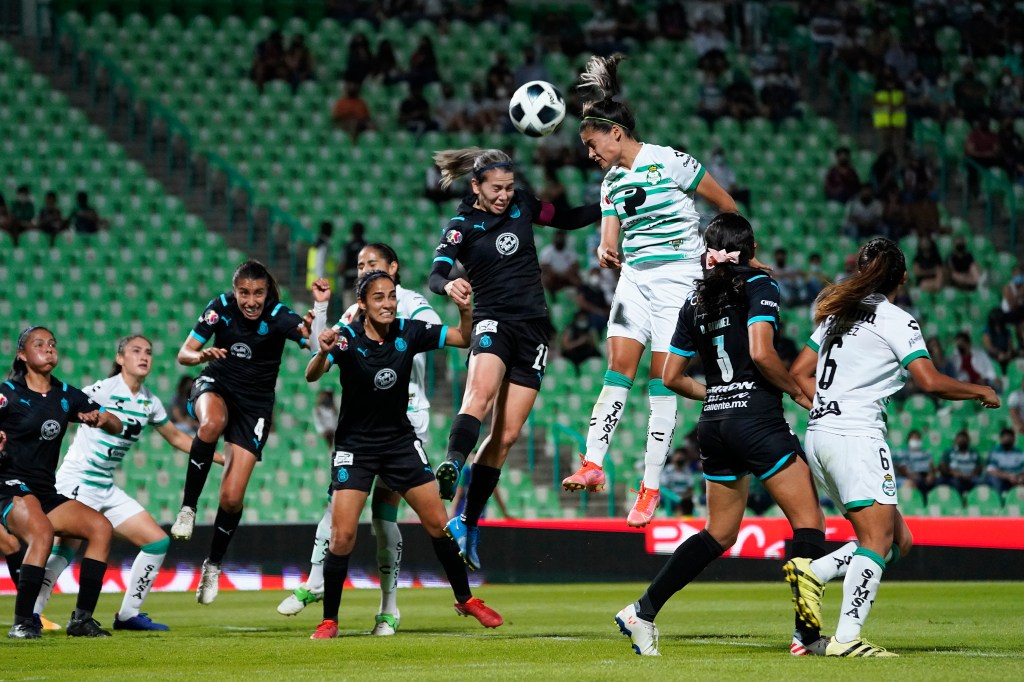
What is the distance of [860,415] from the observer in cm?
729

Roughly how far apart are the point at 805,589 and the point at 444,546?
2985mm

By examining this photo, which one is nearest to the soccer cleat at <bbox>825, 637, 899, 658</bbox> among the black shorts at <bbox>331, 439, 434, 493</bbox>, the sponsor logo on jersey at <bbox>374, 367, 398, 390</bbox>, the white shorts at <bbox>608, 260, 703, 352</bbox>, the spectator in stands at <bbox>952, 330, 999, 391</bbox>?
the white shorts at <bbox>608, 260, 703, 352</bbox>

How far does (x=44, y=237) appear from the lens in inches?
766

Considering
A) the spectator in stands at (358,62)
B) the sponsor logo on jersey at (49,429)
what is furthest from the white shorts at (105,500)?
the spectator in stands at (358,62)

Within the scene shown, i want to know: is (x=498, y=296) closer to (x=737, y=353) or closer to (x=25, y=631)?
(x=737, y=353)

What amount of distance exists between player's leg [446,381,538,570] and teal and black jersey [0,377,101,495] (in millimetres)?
2806

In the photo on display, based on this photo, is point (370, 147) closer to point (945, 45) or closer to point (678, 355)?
point (945, 45)

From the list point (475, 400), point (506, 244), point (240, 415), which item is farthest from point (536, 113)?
point (240, 415)

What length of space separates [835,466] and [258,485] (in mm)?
10782

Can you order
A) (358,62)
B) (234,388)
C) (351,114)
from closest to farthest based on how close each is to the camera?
1. (234,388)
2. (351,114)
3. (358,62)

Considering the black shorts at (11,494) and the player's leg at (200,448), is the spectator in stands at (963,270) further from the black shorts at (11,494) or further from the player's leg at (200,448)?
the black shorts at (11,494)

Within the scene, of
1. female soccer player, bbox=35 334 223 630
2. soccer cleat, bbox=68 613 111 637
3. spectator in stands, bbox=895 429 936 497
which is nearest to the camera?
soccer cleat, bbox=68 613 111 637

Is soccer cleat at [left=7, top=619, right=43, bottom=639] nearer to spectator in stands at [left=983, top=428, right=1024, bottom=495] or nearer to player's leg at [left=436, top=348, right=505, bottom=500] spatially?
player's leg at [left=436, top=348, right=505, bottom=500]

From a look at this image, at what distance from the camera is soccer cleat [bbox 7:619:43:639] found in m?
9.60
